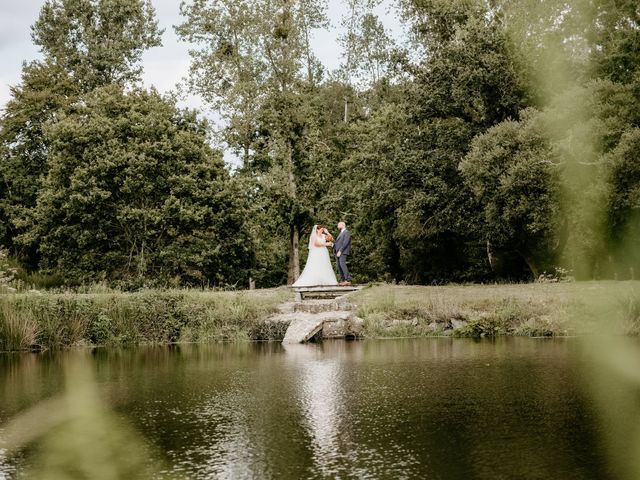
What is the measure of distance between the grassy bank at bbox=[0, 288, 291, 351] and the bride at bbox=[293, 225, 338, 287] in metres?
5.42

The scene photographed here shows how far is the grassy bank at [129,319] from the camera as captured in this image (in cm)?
1998

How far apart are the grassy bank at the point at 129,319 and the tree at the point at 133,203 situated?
14.8 meters

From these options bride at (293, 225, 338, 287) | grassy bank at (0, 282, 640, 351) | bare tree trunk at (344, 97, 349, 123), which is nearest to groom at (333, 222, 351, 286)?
bride at (293, 225, 338, 287)

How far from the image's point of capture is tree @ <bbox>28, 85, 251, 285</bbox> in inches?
1435

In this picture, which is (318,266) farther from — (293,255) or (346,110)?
(346,110)

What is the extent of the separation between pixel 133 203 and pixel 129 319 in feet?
55.7

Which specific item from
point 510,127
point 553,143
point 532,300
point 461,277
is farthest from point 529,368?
point 461,277

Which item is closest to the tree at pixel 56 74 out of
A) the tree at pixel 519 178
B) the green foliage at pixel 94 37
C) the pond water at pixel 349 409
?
the green foliage at pixel 94 37

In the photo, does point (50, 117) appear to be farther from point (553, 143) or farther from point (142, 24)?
point (553, 143)

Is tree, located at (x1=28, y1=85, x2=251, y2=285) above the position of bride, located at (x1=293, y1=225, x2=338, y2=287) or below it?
above

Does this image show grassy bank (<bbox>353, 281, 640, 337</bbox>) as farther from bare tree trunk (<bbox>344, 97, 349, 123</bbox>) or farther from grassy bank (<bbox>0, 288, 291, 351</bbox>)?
bare tree trunk (<bbox>344, 97, 349, 123</bbox>)

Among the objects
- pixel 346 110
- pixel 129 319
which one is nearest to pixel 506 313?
pixel 129 319

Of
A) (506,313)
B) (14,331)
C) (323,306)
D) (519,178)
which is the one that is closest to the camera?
(14,331)

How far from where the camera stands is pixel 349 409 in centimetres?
1045
